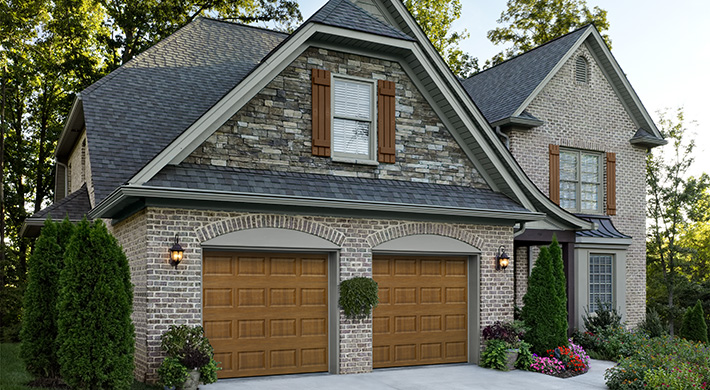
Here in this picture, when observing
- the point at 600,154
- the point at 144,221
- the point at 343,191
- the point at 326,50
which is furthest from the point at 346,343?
the point at 600,154

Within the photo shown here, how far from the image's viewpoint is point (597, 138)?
19.3 meters

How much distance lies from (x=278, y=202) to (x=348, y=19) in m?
3.92

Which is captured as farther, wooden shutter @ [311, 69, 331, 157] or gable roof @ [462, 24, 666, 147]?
gable roof @ [462, 24, 666, 147]

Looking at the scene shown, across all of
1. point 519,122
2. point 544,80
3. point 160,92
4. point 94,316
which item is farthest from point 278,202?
point 544,80

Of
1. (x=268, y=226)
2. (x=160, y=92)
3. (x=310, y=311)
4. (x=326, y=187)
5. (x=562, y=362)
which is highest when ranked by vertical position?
(x=160, y=92)

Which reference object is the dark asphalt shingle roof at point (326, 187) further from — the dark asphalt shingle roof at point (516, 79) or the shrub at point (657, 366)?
the dark asphalt shingle roof at point (516, 79)

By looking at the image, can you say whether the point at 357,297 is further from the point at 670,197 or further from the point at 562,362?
the point at 670,197

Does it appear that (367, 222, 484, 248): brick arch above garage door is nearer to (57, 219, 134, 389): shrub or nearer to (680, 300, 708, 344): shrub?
(57, 219, 134, 389): shrub

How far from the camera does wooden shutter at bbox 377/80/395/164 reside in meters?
12.8

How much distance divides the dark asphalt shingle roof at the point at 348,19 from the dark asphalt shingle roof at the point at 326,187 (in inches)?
109

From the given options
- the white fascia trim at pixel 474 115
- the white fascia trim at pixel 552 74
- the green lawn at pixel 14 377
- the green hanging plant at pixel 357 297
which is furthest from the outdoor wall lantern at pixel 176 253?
the white fascia trim at pixel 552 74

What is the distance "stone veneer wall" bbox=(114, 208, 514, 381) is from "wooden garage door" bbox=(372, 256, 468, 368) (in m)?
0.49

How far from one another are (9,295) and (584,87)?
1853 centimetres

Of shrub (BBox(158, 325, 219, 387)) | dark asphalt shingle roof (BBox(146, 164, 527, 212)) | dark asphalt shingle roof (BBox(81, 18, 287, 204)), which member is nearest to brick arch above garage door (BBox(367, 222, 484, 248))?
dark asphalt shingle roof (BBox(146, 164, 527, 212))
